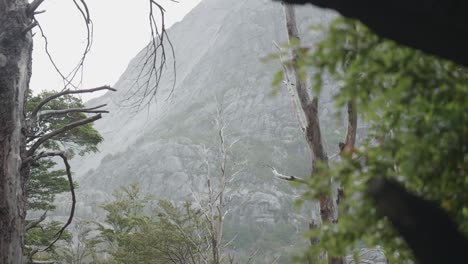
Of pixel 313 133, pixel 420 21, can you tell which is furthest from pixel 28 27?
pixel 313 133

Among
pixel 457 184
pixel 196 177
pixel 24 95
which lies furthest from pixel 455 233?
pixel 196 177

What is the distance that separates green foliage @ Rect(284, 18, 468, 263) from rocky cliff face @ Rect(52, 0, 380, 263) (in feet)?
107

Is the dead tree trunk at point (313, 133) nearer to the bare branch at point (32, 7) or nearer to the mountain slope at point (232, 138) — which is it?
the bare branch at point (32, 7)

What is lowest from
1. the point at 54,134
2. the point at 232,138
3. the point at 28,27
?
A: the point at 232,138

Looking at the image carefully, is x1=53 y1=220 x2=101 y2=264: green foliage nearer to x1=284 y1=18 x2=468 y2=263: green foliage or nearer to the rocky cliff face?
the rocky cliff face

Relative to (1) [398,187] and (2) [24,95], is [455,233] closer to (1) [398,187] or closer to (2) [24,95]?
(1) [398,187]

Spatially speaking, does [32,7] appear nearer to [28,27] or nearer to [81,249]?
[28,27]

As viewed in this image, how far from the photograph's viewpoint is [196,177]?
214ft

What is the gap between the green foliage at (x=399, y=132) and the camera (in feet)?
4.15

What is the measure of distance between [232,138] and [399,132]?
246 ft

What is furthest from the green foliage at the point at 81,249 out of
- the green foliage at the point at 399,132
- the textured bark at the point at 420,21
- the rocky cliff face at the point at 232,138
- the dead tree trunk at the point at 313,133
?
the textured bark at the point at 420,21

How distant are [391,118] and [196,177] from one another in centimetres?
6445

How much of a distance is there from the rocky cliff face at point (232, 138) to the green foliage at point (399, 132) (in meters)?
32.6

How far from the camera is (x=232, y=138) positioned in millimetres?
76438
